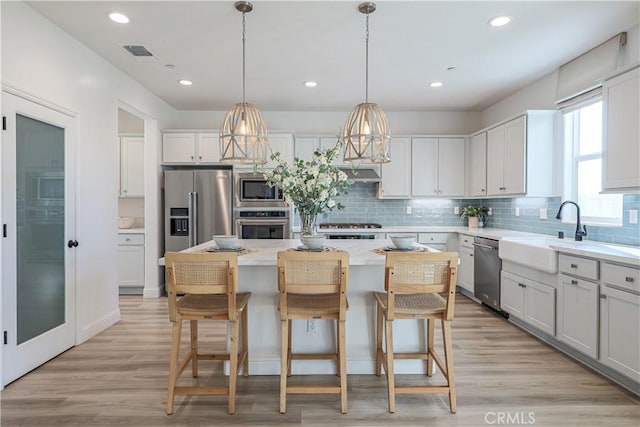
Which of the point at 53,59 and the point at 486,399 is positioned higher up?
the point at 53,59

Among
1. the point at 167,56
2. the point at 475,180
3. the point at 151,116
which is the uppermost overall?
the point at 167,56

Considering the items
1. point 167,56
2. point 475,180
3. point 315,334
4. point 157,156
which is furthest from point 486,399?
point 157,156

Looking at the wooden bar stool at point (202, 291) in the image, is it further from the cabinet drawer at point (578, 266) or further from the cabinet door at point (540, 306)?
the cabinet door at point (540, 306)

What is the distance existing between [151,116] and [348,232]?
120 inches

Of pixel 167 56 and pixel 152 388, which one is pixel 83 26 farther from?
pixel 152 388

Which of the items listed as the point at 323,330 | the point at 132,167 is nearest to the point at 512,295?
the point at 323,330

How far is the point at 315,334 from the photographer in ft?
8.72

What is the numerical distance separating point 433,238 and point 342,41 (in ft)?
10.0

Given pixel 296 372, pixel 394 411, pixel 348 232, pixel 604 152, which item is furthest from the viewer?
pixel 348 232

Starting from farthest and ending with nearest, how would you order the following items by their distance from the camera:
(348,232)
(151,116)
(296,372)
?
(348,232) < (151,116) < (296,372)

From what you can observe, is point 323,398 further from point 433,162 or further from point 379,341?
point 433,162

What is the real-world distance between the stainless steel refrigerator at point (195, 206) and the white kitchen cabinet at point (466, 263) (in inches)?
126

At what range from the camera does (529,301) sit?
134 inches

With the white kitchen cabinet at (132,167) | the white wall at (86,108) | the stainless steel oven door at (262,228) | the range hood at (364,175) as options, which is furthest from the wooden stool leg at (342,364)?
the white kitchen cabinet at (132,167)
